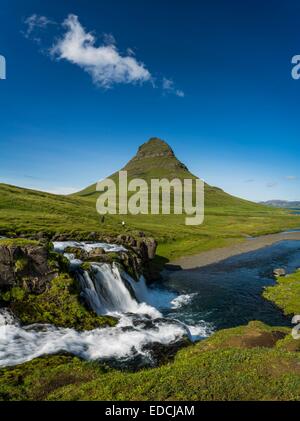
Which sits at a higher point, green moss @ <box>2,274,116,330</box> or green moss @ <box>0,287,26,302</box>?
green moss @ <box>0,287,26,302</box>

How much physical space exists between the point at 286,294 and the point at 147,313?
27.2m

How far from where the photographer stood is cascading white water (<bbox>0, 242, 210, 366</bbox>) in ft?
A: 105

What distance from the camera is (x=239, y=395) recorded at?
18.2 metres

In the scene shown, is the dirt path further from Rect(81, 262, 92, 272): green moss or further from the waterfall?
Rect(81, 262, 92, 272): green moss

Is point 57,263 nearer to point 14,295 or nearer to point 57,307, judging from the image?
point 57,307

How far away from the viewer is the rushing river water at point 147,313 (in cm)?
3256

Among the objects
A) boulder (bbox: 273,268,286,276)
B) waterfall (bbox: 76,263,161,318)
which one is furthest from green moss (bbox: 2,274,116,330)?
boulder (bbox: 273,268,286,276)

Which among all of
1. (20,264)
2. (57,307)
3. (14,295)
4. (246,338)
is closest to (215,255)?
(57,307)

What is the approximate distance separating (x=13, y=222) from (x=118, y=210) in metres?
101

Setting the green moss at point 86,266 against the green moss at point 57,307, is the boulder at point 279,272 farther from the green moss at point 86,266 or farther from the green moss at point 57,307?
the green moss at point 57,307

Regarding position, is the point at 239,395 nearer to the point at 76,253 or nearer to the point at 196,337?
the point at 196,337

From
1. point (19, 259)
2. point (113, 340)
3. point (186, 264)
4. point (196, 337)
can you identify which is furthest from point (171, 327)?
point (186, 264)

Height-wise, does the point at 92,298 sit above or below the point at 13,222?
below
